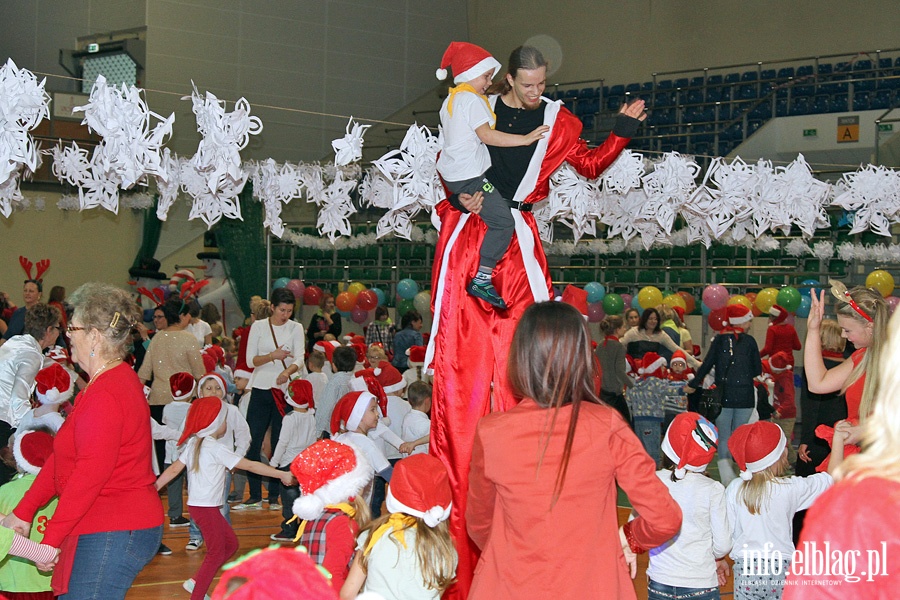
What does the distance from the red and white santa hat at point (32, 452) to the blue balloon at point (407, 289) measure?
382 inches

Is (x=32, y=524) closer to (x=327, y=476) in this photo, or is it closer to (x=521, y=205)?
(x=327, y=476)

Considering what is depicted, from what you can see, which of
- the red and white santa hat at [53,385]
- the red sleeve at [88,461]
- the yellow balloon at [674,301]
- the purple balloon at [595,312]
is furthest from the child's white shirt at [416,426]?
the purple balloon at [595,312]

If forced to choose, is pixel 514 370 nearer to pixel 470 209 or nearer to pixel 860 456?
pixel 860 456

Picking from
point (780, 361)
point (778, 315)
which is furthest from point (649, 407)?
point (778, 315)

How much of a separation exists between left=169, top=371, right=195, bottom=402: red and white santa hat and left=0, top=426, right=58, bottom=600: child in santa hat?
8.50 ft

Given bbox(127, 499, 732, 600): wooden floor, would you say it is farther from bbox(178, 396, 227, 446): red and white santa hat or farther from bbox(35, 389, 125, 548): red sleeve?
bbox(35, 389, 125, 548): red sleeve

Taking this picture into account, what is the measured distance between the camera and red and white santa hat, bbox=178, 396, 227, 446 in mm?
4609

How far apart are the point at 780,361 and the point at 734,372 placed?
1.64 metres

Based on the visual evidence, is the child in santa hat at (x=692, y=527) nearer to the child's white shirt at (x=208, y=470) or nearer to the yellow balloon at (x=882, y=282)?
the child's white shirt at (x=208, y=470)

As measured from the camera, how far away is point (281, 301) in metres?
6.63

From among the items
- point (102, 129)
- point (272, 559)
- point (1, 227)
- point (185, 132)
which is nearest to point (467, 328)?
point (272, 559)

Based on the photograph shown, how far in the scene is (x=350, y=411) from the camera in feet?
16.1

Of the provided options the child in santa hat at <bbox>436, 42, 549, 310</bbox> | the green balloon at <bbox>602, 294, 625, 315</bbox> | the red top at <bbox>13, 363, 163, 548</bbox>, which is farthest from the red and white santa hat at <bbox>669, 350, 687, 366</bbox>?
the red top at <bbox>13, 363, 163, 548</bbox>

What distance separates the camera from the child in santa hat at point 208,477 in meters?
4.29
